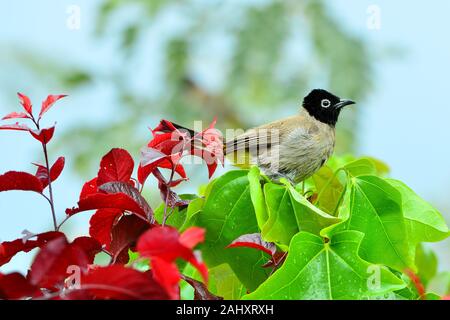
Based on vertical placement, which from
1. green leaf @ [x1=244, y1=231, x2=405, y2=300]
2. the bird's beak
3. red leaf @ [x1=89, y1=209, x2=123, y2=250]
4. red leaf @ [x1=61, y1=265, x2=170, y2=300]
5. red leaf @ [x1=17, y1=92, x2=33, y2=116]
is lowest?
green leaf @ [x1=244, y1=231, x2=405, y2=300]

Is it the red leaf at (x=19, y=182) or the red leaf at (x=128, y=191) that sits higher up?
the red leaf at (x=19, y=182)

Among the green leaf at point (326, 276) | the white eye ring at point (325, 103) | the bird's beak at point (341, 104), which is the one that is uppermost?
the white eye ring at point (325, 103)

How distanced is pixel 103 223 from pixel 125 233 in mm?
71

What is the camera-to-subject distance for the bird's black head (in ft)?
6.01

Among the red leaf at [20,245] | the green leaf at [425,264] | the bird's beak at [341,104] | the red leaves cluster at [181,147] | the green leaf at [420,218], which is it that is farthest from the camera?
the bird's beak at [341,104]

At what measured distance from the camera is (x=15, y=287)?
0.53 meters

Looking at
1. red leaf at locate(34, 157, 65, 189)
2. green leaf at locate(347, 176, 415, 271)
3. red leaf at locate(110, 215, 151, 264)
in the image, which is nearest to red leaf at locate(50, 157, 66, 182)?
red leaf at locate(34, 157, 65, 189)

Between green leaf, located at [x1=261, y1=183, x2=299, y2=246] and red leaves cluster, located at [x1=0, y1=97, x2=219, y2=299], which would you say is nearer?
red leaves cluster, located at [x1=0, y1=97, x2=219, y2=299]

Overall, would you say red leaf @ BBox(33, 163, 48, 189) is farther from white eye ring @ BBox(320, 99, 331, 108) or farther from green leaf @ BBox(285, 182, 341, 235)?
white eye ring @ BBox(320, 99, 331, 108)

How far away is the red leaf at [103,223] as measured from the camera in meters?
0.79

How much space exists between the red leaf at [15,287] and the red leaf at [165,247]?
93mm

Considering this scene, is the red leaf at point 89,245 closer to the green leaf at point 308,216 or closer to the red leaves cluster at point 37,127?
the red leaves cluster at point 37,127

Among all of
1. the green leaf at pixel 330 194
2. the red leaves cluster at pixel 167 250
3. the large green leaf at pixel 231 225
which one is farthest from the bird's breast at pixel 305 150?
the red leaves cluster at pixel 167 250
